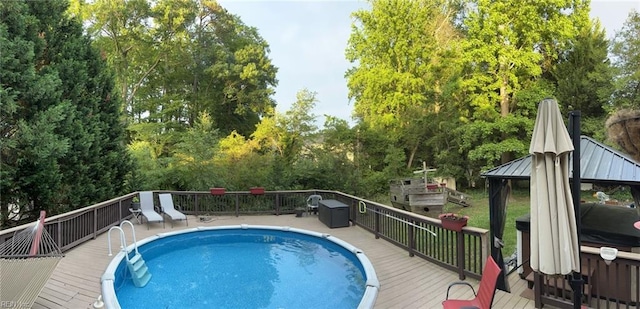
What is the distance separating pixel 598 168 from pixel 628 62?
1378 centimetres

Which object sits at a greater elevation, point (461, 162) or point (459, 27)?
point (459, 27)

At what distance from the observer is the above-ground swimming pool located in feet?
16.4

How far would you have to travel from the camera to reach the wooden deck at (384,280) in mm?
4242

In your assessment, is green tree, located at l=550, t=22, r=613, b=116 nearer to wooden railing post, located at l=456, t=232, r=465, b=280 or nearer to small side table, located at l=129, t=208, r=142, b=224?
wooden railing post, located at l=456, t=232, r=465, b=280

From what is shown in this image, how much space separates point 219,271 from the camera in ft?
21.3

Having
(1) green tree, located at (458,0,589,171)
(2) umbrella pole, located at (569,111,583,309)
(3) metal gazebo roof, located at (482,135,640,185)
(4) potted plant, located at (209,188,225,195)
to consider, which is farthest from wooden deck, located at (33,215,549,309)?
(1) green tree, located at (458,0,589,171)

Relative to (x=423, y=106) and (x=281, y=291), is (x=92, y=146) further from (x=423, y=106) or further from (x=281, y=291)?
(x=423, y=106)

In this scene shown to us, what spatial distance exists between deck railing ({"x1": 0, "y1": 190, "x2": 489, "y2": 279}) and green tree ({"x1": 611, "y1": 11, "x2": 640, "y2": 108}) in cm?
1102

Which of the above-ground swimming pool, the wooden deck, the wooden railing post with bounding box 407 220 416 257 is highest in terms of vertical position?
the wooden railing post with bounding box 407 220 416 257

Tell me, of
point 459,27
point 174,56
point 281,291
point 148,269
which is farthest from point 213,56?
point 281,291

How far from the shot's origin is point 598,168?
4051 millimetres

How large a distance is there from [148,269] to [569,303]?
21.8ft

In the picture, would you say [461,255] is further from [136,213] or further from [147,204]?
[136,213]

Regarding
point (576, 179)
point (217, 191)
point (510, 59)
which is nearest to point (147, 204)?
point (217, 191)
